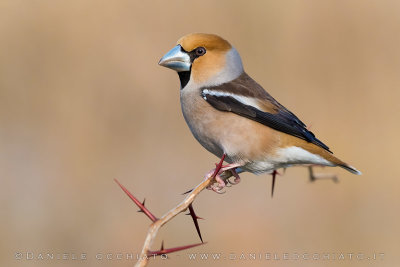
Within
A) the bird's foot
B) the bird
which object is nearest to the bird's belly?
the bird

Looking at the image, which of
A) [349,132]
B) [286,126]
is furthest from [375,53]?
[286,126]

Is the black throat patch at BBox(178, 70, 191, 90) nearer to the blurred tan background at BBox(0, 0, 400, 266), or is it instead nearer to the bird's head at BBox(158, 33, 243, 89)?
the bird's head at BBox(158, 33, 243, 89)

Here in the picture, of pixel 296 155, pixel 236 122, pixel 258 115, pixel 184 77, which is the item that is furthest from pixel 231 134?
pixel 184 77

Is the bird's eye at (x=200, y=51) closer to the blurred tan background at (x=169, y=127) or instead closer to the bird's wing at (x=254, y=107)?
the bird's wing at (x=254, y=107)

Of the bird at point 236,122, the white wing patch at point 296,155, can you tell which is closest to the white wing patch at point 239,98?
the bird at point 236,122

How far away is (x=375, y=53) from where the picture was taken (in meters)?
8.97

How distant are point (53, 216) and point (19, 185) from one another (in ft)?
2.64

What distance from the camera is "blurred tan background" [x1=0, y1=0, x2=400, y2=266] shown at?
6.81 metres

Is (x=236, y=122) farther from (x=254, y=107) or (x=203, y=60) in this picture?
(x=203, y=60)

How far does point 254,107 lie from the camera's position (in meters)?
4.77

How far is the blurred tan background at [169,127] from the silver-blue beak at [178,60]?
7.32 ft

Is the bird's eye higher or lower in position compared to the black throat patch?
higher

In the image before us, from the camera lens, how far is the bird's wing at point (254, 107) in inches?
186

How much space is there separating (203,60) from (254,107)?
587 millimetres
